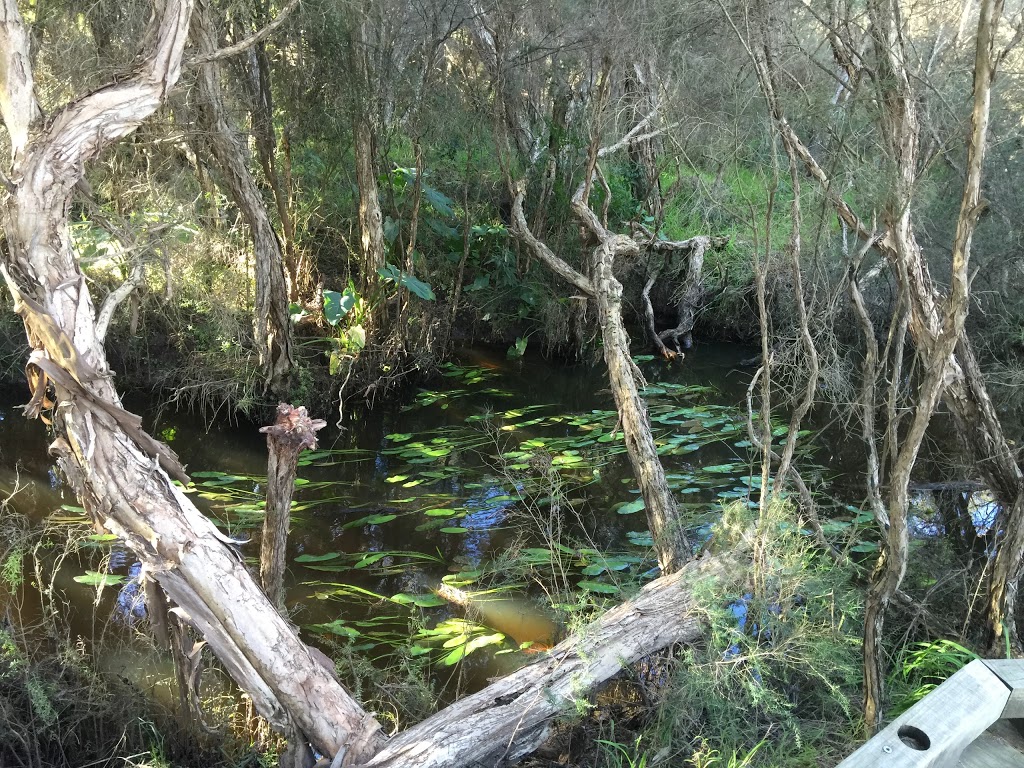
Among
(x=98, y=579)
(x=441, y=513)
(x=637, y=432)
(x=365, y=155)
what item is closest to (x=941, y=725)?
(x=637, y=432)

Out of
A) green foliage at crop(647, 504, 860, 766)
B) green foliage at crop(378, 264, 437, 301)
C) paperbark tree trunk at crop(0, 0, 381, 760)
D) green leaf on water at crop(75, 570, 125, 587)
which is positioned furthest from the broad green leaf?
green foliage at crop(378, 264, 437, 301)

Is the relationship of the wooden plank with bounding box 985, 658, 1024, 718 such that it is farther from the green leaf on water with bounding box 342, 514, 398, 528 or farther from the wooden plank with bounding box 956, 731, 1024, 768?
the green leaf on water with bounding box 342, 514, 398, 528

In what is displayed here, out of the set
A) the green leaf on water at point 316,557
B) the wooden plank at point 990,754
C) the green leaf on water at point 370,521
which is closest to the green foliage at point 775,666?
the wooden plank at point 990,754

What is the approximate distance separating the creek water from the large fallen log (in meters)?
0.70

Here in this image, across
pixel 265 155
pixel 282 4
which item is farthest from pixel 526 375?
pixel 282 4

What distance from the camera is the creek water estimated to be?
3.80 metres

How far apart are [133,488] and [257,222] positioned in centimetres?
331

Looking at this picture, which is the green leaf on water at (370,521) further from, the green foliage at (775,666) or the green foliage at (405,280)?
the green foliage at (775,666)

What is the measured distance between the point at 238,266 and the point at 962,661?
5.21m

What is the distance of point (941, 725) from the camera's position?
1.41m

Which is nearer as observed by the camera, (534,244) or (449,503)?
(449,503)

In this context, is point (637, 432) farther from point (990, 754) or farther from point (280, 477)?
point (990, 754)

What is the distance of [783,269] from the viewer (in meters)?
6.84

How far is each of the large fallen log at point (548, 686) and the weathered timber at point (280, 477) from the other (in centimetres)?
105
